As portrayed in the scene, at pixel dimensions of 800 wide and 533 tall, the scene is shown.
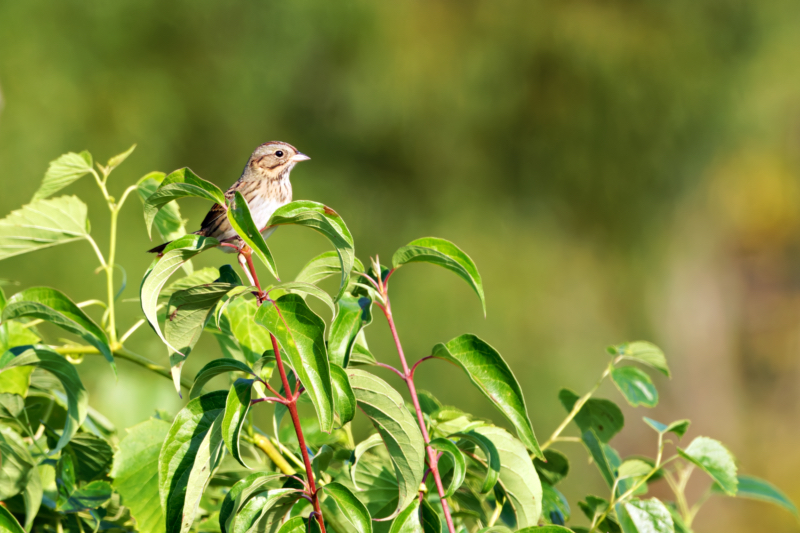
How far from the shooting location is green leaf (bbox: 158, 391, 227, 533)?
67cm

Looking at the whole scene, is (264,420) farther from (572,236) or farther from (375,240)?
(572,236)

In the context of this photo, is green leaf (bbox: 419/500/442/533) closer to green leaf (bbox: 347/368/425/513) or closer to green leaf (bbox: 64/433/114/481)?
green leaf (bbox: 347/368/425/513)

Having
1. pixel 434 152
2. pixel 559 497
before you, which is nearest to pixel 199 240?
pixel 559 497

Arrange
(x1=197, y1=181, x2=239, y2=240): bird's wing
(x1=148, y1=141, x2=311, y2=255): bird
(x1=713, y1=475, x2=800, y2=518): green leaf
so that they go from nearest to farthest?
(x1=713, y1=475, x2=800, y2=518): green leaf
(x1=197, y1=181, x2=239, y2=240): bird's wing
(x1=148, y1=141, x2=311, y2=255): bird

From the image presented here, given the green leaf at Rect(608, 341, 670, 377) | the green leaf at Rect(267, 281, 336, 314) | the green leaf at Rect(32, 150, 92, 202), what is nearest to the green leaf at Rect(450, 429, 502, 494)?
the green leaf at Rect(267, 281, 336, 314)

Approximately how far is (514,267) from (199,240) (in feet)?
21.0

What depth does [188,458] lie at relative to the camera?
69 centimetres

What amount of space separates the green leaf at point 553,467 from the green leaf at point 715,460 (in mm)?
158

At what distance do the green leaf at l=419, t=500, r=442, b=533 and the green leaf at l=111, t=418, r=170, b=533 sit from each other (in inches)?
12.9

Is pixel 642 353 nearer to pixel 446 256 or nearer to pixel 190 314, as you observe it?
pixel 446 256

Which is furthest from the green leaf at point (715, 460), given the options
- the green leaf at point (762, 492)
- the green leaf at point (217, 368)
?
the green leaf at point (217, 368)

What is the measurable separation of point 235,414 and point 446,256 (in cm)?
26

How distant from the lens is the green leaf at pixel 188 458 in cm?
67

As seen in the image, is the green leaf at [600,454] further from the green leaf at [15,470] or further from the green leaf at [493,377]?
the green leaf at [15,470]
